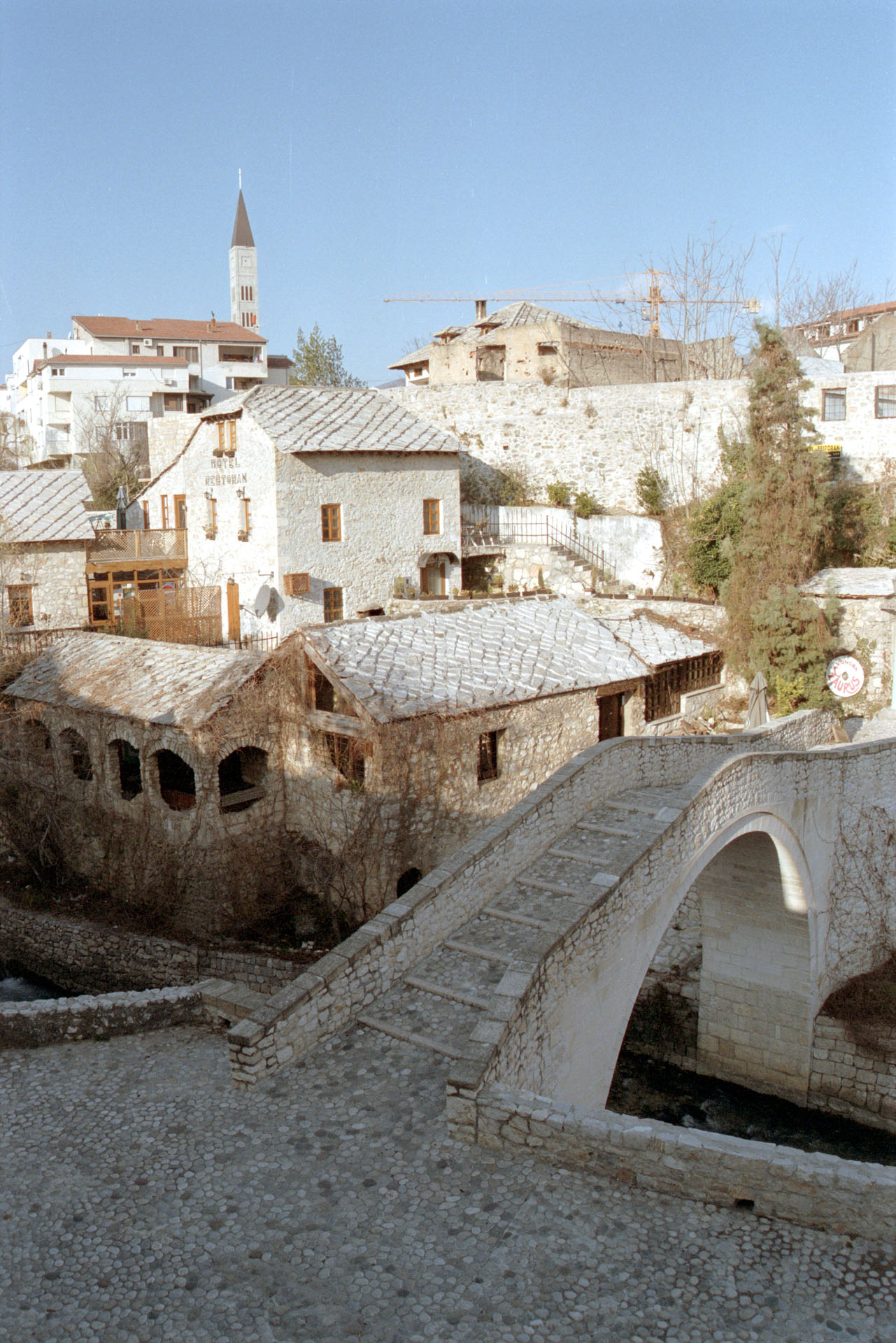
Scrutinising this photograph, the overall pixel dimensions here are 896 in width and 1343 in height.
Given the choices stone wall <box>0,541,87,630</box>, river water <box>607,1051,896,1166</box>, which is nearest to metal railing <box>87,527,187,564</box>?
stone wall <box>0,541,87,630</box>

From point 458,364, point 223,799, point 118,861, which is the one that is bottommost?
point 118,861

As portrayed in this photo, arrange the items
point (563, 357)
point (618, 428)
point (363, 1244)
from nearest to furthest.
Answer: point (363, 1244), point (618, 428), point (563, 357)

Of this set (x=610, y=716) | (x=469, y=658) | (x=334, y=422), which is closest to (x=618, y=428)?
(x=334, y=422)

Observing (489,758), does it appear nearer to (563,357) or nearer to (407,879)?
(407,879)

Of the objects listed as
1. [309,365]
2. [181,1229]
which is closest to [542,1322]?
[181,1229]

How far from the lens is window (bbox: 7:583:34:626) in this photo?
23.1 m

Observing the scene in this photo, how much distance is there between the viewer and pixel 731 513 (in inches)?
1003

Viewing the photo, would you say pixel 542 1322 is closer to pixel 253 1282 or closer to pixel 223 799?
pixel 253 1282

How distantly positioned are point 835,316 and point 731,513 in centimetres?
2671

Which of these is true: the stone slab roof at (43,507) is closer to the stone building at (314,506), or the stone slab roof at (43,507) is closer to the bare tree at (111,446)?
the stone building at (314,506)

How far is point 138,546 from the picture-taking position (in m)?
27.0

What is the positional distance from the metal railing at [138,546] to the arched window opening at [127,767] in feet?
24.8

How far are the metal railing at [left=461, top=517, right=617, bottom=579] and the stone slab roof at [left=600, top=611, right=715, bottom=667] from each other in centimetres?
669

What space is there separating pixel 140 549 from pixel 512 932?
1962 centimetres
